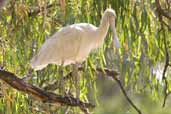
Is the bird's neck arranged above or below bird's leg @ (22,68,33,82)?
above

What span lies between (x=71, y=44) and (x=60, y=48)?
0.14ft

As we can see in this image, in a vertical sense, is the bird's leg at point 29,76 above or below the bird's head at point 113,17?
below

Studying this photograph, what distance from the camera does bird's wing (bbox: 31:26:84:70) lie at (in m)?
1.94

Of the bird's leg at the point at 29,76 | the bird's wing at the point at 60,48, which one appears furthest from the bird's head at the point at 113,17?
the bird's leg at the point at 29,76

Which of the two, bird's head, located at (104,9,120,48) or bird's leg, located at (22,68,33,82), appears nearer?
bird's head, located at (104,9,120,48)

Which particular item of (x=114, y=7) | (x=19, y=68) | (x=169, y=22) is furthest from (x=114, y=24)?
(x=19, y=68)

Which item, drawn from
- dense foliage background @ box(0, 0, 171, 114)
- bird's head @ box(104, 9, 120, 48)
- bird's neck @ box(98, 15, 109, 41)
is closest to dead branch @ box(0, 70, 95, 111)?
dense foliage background @ box(0, 0, 171, 114)

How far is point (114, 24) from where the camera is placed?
6.14ft

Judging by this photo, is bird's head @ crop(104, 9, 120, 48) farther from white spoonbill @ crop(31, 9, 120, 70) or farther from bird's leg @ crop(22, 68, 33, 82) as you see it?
bird's leg @ crop(22, 68, 33, 82)

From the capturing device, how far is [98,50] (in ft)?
6.52

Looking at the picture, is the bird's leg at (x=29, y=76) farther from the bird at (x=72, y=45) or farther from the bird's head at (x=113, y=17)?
the bird's head at (x=113, y=17)

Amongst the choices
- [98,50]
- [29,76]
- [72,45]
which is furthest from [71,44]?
[29,76]

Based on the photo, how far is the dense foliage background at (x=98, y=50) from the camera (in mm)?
1784

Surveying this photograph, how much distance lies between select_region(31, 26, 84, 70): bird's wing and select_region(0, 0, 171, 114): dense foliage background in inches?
1.6
